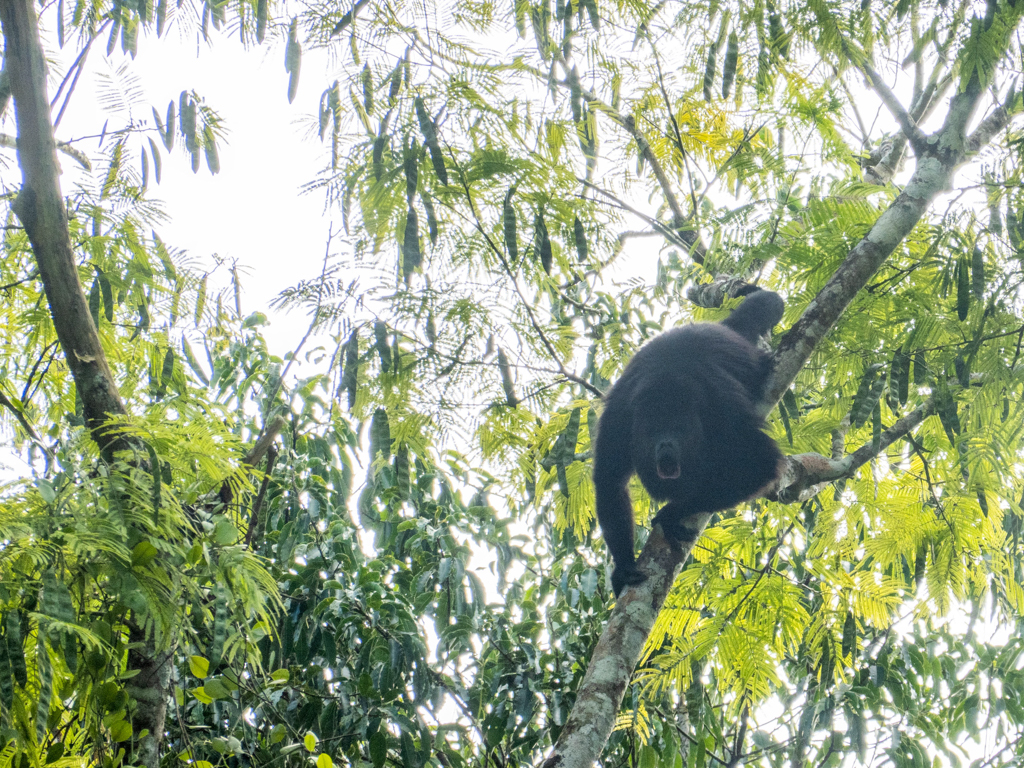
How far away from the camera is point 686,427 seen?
443 cm

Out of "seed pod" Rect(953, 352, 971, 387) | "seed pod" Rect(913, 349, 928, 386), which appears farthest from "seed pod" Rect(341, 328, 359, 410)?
"seed pod" Rect(953, 352, 971, 387)

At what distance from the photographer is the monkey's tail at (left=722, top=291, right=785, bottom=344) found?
4840 mm

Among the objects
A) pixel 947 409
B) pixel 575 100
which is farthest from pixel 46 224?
pixel 947 409

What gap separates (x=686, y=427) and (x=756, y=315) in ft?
3.08

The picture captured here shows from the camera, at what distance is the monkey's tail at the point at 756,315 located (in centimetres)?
484

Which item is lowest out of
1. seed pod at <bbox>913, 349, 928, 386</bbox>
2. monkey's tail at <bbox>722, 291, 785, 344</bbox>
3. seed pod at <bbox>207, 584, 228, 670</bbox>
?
seed pod at <bbox>207, 584, 228, 670</bbox>

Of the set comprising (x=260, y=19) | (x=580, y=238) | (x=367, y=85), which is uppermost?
(x=260, y=19)

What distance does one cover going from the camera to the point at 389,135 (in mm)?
3457

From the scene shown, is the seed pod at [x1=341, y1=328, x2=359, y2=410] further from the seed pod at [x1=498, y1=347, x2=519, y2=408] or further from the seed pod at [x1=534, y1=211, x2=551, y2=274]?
the seed pod at [x1=534, y1=211, x2=551, y2=274]

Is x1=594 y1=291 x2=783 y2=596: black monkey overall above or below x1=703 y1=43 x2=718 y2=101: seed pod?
below

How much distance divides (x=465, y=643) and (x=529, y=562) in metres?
2.07

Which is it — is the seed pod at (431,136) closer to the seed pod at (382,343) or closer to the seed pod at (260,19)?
the seed pod at (382,343)

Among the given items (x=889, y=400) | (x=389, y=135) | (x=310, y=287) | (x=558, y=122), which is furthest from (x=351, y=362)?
(x=889, y=400)

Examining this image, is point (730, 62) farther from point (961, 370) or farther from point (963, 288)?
point (961, 370)
